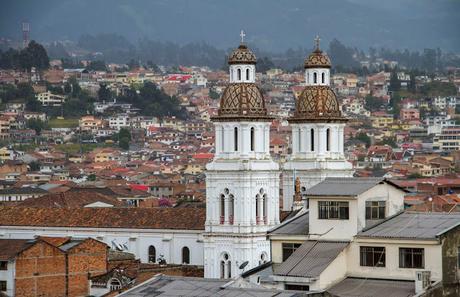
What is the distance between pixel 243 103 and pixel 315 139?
4398 mm

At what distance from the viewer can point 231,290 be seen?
124 ft

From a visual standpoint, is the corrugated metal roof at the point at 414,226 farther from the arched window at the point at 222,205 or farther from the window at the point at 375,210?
the arched window at the point at 222,205

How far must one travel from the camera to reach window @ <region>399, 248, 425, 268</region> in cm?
3756

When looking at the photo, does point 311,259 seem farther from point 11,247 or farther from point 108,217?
point 108,217

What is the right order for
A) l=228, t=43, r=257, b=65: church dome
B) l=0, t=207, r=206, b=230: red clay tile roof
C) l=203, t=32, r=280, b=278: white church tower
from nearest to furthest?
l=203, t=32, r=280, b=278: white church tower → l=228, t=43, r=257, b=65: church dome → l=0, t=207, r=206, b=230: red clay tile roof

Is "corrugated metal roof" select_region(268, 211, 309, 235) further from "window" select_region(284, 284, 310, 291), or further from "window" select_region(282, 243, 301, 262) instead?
"window" select_region(284, 284, 310, 291)

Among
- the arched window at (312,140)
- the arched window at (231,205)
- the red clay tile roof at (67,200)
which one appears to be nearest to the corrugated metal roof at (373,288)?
the arched window at (231,205)

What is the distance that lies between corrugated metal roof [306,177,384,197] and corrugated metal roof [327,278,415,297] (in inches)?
79.6

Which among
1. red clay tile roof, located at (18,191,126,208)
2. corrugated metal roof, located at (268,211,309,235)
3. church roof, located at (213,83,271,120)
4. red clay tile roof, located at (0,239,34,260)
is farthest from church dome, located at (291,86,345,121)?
corrugated metal roof, located at (268,211,309,235)

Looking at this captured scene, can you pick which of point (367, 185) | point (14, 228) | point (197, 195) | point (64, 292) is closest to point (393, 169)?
point (197, 195)

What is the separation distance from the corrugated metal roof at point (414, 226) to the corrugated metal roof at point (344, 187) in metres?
0.86

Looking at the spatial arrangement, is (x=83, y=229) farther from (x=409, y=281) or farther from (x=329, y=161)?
(x=409, y=281)

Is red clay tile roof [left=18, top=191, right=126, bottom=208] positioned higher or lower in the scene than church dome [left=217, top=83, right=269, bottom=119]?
→ lower

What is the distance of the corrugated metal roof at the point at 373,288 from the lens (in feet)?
122
